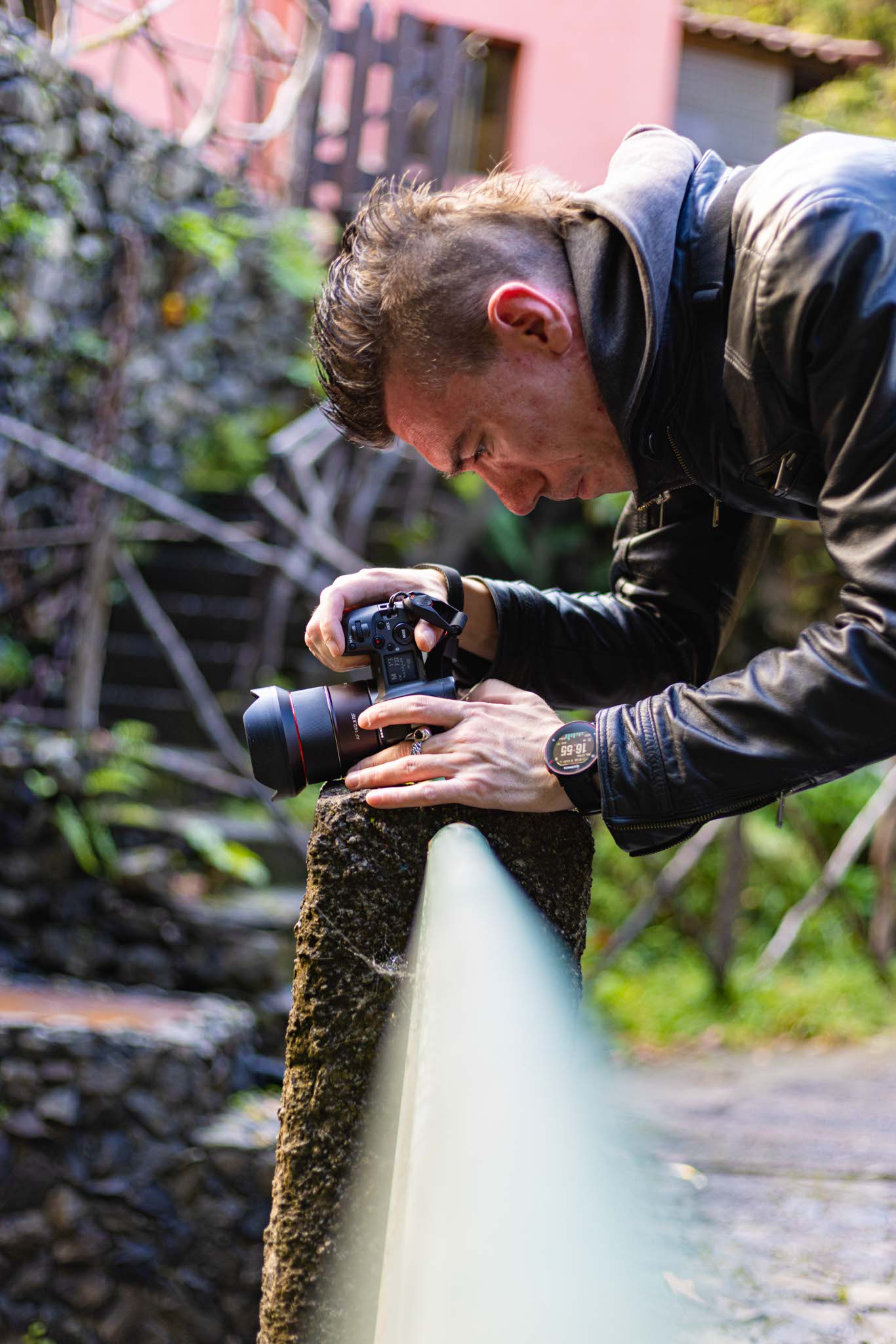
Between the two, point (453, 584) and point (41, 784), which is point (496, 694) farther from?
point (41, 784)

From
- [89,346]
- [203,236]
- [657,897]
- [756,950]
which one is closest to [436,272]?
[89,346]

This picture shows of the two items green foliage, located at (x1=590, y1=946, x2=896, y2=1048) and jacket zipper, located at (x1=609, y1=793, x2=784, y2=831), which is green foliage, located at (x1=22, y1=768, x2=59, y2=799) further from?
jacket zipper, located at (x1=609, y1=793, x2=784, y2=831)

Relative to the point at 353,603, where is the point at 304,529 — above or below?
above

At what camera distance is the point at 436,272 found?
72.9 inches

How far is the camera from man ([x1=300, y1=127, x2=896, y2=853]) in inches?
62.7

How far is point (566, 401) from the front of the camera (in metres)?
1.87

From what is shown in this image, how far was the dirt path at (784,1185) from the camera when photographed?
8.75 feet

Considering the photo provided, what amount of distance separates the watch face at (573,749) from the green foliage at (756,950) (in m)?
4.86

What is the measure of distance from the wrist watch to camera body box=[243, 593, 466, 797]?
0.22m

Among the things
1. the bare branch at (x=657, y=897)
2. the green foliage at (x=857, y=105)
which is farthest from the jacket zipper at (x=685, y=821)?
the green foliage at (x=857, y=105)

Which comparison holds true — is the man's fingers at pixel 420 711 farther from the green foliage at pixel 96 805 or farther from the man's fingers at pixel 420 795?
the green foliage at pixel 96 805

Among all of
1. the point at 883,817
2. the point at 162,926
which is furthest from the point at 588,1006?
the point at 162,926

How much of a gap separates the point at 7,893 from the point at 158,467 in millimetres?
2704

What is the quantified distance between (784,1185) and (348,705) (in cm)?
255
